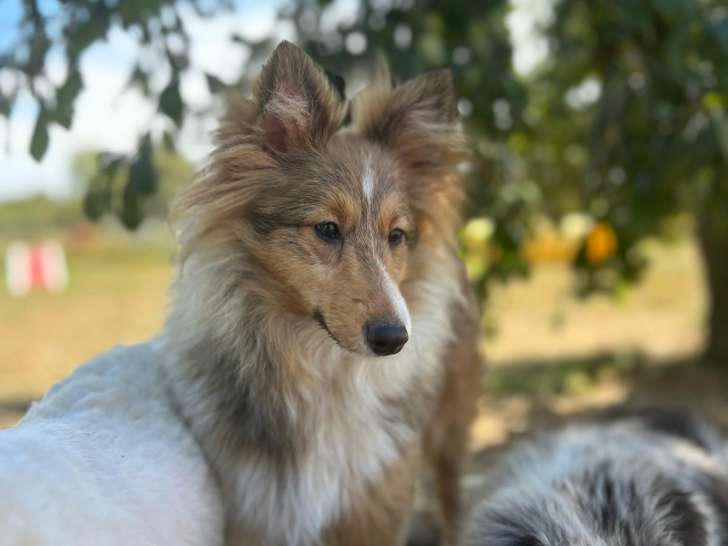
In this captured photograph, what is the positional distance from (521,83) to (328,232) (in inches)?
86.4

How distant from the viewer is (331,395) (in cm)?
286

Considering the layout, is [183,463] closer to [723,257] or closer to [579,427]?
[579,427]

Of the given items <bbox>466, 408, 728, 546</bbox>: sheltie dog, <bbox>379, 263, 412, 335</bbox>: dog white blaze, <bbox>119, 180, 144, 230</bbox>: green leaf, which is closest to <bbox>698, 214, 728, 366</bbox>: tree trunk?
<bbox>466, 408, 728, 546</bbox>: sheltie dog

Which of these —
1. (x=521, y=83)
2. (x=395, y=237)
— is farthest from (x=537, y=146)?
(x=395, y=237)

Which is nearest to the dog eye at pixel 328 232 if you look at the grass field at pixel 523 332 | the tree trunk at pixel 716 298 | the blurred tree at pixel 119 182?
the blurred tree at pixel 119 182

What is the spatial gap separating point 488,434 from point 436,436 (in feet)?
7.09


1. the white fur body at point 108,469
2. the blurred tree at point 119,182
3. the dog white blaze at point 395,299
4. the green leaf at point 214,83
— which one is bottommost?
the white fur body at point 108,469

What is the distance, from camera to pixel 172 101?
3357 millimetres

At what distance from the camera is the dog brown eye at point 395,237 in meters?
2.77

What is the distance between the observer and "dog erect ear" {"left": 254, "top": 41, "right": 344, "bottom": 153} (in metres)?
2.58

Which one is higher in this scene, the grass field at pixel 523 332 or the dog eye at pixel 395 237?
the dog eye at pixel 395 237

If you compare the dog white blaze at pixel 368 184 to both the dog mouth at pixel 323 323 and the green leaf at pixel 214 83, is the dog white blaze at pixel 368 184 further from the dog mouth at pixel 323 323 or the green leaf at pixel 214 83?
the green leaf at pixel 214 83

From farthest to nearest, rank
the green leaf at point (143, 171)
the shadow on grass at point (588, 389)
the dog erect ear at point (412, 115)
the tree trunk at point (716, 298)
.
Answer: the tree trunk at point (716, 298) < the shadow on grass at point (588, 389) < the green leaf at point (143, 171) < the dog erect ear at point (412, 115)

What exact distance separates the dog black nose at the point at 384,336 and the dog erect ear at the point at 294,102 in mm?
682
